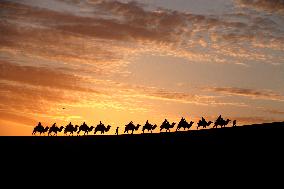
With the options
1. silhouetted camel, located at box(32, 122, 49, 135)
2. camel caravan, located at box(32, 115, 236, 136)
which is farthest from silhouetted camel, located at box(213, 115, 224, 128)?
silhouetted camel, located at box(32, 122, 49, 135)

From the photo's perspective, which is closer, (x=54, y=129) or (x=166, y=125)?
(x=166, y=125)

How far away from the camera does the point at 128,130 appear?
6769cm

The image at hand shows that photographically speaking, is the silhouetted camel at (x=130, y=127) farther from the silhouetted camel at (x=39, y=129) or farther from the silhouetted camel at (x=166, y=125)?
the silhouetted camel at (x=39, y=129)

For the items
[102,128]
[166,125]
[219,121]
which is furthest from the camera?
[102,128]

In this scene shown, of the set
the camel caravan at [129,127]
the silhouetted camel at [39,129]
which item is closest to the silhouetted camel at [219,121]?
the camel caravan at [129,127]

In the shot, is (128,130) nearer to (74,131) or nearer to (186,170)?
(74,131)

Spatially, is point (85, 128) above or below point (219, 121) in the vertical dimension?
above

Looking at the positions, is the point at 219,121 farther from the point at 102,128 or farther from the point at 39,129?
the point at 39,129

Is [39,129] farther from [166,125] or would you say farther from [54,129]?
[166,125]

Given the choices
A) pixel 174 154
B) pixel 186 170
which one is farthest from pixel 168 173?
pixel 174 154

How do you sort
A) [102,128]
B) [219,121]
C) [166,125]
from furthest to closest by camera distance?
[102,128], [166,125], [219,121]

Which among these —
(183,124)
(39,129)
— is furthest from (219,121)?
(39,129)

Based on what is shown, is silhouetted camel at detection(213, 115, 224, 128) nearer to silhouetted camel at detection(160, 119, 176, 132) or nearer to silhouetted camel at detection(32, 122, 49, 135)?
silhouetted camel at detection(160, 119, 176, 132)

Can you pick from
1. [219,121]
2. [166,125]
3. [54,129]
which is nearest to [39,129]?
[54,129]
